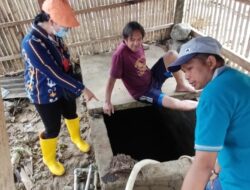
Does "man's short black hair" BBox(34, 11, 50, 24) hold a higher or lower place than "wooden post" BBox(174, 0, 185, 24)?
higher

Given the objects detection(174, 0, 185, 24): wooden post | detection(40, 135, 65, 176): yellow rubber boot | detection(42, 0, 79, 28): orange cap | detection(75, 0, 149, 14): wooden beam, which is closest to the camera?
detection(42, 0, 79, 28): orange cap

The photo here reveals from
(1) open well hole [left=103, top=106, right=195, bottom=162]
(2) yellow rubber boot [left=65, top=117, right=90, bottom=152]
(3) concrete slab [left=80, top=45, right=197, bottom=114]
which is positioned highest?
(3) concrete slab [left=80, top=45, right=197, bottom=114]

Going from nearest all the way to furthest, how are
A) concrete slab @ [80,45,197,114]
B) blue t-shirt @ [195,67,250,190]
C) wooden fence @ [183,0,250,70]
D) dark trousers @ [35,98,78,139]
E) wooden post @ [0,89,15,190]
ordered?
wooden post @ [0,89,15,190], blue t-shirt @ [195,67,250,190], dark trousers @ [35,98,78,139], concrete slab @ [80,45,197,114], wooden fence @ [183,0,250,70]

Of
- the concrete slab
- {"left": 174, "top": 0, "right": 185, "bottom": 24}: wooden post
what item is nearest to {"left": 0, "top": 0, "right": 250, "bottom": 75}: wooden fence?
{"left": 174, "top": 0, "right": 185, "bottom": 24}: wooden post

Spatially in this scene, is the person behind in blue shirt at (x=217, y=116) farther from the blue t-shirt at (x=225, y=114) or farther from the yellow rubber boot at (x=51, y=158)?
the yellow rubber boot at (x=51, y=158)

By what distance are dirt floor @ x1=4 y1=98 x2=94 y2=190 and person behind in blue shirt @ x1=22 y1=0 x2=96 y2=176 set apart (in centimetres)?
55

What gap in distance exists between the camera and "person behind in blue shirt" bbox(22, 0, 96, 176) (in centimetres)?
221

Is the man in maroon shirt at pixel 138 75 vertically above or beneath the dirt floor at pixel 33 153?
above

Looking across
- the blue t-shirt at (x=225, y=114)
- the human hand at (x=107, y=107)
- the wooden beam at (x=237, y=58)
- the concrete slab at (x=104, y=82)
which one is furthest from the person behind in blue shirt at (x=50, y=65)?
the wooden beam at (x=237, y=58)

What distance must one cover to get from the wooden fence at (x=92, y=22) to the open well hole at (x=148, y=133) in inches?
69.1

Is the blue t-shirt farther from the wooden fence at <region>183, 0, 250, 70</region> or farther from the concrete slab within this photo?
the wooden fence at <region>183, 0, 250, 70</region>

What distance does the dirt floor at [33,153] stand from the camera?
10.2 ft

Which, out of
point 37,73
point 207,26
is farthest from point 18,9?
point 207,26

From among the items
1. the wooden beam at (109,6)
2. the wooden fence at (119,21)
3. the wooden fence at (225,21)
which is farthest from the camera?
the wooden beam at (109,6)
